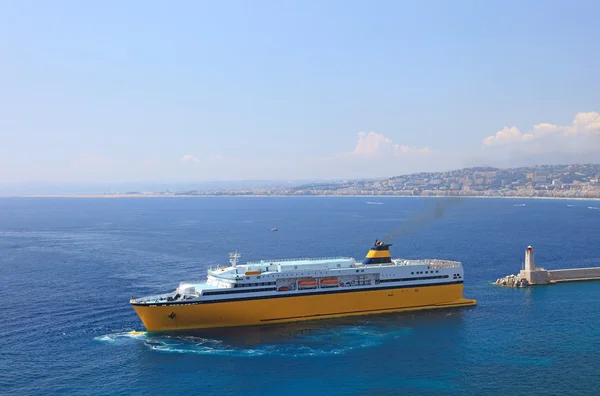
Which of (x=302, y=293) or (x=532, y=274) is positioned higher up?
(x=302, y=293)

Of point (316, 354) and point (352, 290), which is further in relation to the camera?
point (352, 290)

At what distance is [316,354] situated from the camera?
→ 106 feet

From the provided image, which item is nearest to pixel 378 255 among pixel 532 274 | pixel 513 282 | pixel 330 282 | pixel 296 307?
pixel 330 282

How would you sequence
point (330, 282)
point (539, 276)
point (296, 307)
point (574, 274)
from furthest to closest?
point (574, 274)
point (539, 276)
point (330, 282)
point (296, 307)

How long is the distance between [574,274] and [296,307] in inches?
1165

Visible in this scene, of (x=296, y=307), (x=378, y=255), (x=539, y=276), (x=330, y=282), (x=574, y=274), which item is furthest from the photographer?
(x=574, y=274)

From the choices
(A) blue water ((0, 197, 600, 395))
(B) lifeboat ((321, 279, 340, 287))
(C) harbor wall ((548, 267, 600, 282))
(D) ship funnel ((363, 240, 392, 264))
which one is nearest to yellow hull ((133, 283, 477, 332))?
(B) lifeboat ((321, 279, 340, 287))

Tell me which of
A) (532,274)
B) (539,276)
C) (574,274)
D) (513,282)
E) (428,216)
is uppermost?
(428,216)

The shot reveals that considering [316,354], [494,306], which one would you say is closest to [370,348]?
[316,354]

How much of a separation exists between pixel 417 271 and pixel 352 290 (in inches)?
224

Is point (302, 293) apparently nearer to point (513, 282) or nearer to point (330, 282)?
point (330, 282)

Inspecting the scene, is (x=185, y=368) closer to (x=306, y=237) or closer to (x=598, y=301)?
(x=598, y=301)

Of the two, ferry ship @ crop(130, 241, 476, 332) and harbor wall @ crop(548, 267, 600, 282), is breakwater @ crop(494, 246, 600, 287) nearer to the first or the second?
harbor wall @ crop(548, 267, 600, 282)

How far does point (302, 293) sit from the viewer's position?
39.8 m
